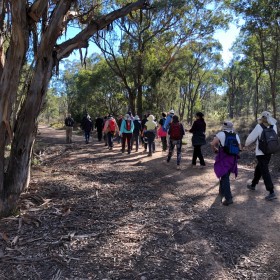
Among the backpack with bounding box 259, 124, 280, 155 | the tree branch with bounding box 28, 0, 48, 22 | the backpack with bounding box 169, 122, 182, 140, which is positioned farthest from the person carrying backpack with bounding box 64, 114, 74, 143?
the backpack with bounding box 259, 124, 280, 155

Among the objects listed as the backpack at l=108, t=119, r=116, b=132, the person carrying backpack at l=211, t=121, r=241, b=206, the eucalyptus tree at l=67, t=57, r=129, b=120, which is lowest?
the person carrying backpack at l=211, t=121, r=241, b=206

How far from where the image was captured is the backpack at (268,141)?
6.26m

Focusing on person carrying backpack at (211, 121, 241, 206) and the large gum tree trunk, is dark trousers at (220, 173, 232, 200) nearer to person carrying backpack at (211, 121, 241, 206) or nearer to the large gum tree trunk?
person carrying backpack at (211, 121, 241, 206)

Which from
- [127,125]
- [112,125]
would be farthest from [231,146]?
[112,125]

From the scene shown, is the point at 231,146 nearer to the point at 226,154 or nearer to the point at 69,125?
the point at 226,154

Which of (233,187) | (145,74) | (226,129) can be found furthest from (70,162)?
(145,74)

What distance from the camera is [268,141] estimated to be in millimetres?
6273

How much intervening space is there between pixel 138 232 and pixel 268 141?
10.7 ft

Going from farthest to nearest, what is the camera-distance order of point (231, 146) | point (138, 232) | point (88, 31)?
point (88, 31) < point (231, 146) < point (138, 232)

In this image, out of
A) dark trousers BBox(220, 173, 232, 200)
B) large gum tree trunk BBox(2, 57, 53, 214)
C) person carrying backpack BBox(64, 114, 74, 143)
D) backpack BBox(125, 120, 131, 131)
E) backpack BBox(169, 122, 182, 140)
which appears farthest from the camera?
person carrying backpack BBox(64, 114, 74, 143)

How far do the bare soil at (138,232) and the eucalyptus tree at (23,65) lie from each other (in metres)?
0.65

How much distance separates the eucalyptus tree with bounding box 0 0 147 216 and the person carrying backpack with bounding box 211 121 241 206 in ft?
10.3

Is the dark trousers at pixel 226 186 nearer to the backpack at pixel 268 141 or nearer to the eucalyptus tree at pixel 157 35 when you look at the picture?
the backpack at pixel 268 141

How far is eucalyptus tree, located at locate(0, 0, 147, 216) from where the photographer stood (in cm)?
527
